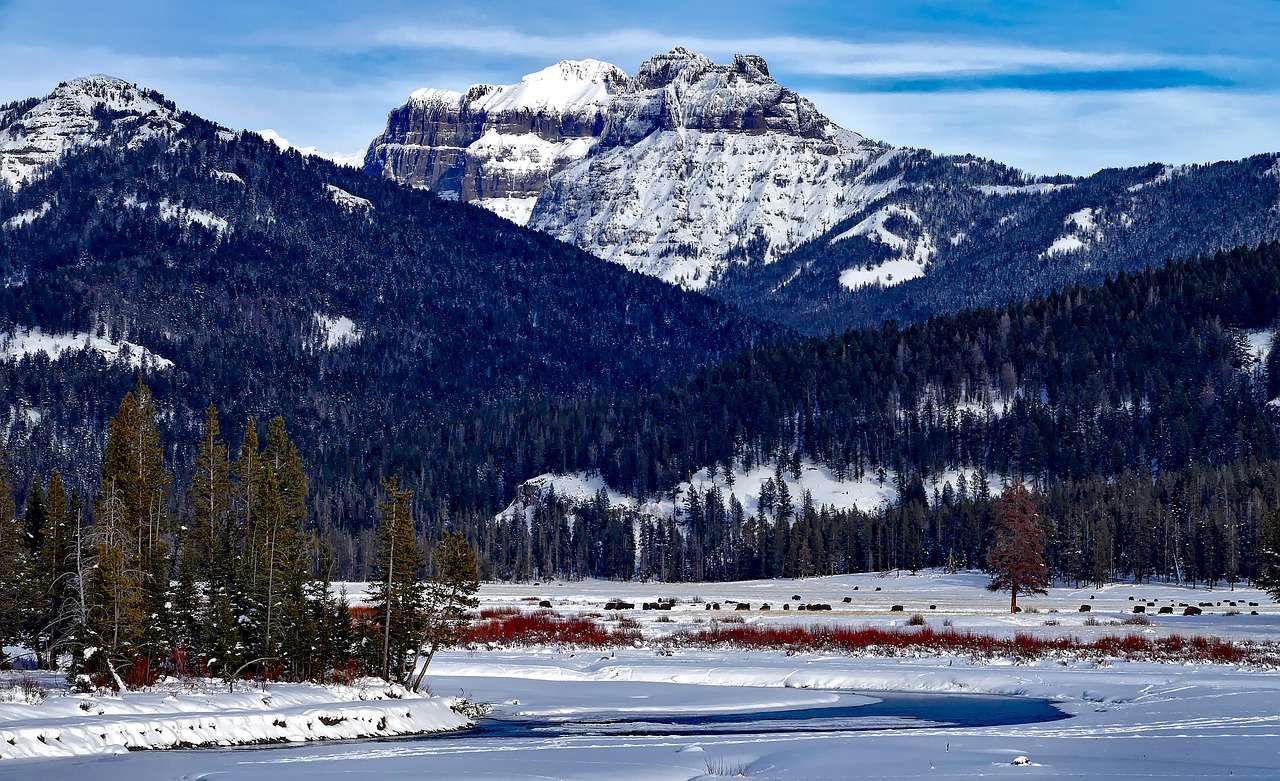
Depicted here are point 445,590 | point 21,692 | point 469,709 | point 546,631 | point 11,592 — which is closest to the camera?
point 21,692

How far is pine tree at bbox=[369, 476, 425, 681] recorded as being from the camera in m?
57.4

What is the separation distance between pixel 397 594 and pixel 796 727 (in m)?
17.9

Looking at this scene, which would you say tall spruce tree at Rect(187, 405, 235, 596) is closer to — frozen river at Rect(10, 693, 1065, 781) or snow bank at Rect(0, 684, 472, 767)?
snow bank at Rect(0, 684, 472, 767)

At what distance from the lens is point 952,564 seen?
17362cm

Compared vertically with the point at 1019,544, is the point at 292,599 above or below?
below

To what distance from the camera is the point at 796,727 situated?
49062mm

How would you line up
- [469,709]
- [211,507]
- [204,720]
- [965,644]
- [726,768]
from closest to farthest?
[726,768]
[204,720]
[469,709]
[965,644]
[211,507]

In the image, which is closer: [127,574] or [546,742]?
[546,742]

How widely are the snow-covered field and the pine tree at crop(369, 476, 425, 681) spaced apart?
4364 millimetres

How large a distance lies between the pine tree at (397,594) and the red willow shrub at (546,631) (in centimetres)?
2346

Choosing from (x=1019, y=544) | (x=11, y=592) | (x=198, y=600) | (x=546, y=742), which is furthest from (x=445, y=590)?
(x=1019, y=544)

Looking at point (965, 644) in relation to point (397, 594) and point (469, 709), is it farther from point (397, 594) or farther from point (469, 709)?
point (397, 594)

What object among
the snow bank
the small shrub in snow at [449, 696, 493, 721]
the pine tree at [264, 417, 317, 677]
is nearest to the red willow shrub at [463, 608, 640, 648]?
the pine tree at [264, 417, 317, 677]

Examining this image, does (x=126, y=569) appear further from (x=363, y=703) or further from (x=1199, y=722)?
(x=1199, y=722)
